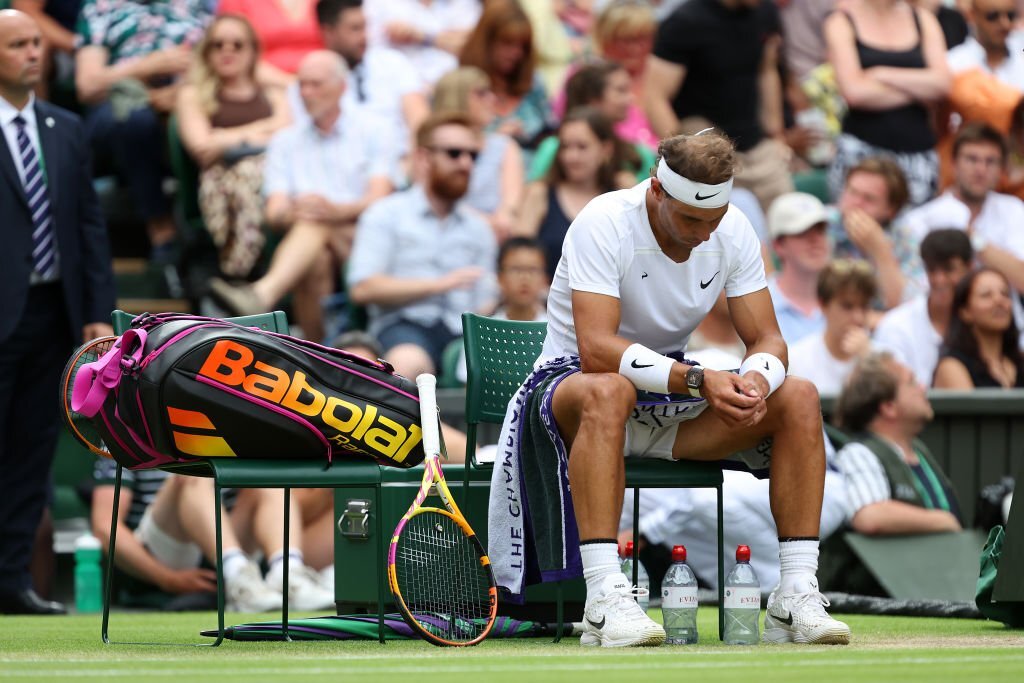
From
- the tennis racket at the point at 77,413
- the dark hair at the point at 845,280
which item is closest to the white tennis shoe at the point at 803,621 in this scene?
the tennis racket at the point at 77,413

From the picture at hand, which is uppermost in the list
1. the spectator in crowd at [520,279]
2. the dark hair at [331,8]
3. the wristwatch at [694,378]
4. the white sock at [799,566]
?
the dark hair at [331,8]

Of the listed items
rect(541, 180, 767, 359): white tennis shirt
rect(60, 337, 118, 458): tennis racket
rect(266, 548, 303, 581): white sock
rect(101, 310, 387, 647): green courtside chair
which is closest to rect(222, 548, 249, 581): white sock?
rect(266, 548, 303, 581): white sock

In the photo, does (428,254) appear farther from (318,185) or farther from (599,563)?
(599,563)

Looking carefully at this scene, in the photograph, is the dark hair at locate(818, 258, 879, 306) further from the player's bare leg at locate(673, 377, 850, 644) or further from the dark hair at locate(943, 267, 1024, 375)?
the player's bare leg at locate(673, 377, 850, 644)

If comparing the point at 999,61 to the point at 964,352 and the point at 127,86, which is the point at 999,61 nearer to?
the point at 964,352

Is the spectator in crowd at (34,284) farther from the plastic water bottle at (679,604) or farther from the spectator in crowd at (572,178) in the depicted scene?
the plastic water bottle at (679,604)

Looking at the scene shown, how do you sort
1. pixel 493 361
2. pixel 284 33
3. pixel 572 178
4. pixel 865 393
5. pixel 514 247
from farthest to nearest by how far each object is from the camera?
pixel 284 33 < pixel 572 178 < pixel 514 247 < pixel 865 393 < pixel 493 361

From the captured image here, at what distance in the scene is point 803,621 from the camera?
5523mm

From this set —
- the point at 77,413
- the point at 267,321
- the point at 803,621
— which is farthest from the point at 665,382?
the point at 77,413

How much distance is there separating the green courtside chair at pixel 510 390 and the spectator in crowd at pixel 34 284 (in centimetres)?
263

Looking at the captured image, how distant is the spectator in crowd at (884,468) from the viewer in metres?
8.20

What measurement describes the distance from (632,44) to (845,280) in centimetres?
272

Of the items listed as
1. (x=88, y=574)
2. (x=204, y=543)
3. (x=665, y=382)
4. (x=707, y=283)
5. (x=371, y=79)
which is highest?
(x=371, y=79)

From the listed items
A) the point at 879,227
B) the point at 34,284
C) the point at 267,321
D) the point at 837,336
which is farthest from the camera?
the point at 879,227
